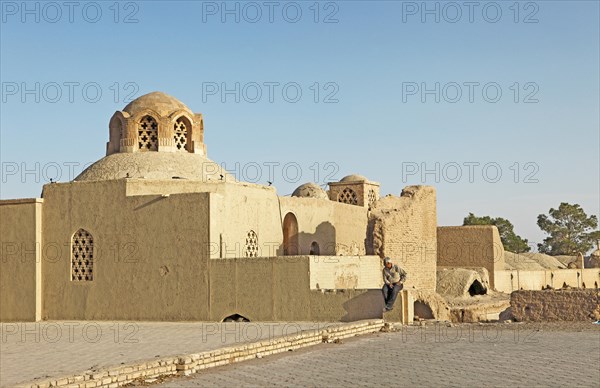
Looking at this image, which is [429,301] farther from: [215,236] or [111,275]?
[111,275]

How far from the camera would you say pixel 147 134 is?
2238 cm

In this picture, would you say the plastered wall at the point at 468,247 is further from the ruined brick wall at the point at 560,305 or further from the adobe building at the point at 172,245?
the ruined brick wall at the point at 560,305

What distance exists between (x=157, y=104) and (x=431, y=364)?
14378 mm

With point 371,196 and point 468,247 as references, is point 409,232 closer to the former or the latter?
point 371,196

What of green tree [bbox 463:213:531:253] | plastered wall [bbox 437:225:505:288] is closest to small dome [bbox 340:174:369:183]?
plastered wall [bbox 437:225:505:288]

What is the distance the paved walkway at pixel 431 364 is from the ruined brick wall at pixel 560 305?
2.68 metres

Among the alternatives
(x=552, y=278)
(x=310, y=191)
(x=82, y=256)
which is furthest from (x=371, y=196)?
(x=82, y=256)

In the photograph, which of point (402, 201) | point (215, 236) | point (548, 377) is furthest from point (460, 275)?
point (548, 377)

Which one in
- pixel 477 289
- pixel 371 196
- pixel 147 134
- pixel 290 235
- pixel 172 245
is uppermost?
pixel 147 134

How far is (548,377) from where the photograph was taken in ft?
28.3

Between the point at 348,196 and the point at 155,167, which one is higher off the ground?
the point at 155,167

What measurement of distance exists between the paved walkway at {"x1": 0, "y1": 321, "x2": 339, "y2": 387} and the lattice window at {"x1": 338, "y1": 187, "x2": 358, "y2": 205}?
14.5 metres

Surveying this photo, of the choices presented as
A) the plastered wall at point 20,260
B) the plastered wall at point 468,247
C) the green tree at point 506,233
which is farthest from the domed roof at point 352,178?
the green tree at point 506,233

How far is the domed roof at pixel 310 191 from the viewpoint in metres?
31.2
